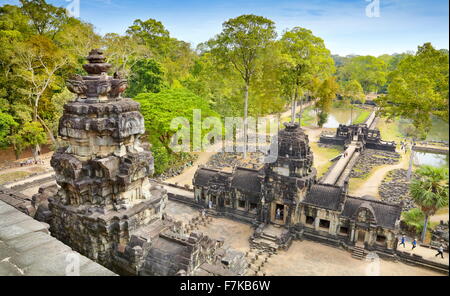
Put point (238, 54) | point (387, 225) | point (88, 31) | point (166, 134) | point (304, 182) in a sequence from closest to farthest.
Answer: point (387, 225), point (304, 182), point (238, 54), point (166, 134), point (88, 31)

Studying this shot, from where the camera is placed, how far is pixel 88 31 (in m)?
42.5

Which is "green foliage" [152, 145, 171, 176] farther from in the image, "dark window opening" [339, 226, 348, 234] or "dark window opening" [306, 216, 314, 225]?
"dark window opening" [339, 226, 348, 234]

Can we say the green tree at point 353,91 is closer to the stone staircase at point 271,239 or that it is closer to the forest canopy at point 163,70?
the forest canopy at point 163,70

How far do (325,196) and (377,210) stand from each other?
3389mm

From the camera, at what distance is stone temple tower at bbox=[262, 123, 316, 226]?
2133 cm

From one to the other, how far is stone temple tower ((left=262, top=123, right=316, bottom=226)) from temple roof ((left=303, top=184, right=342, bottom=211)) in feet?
1.48

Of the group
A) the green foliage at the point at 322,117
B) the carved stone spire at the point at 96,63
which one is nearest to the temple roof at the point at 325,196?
the carved stone spire at the point at 96,63

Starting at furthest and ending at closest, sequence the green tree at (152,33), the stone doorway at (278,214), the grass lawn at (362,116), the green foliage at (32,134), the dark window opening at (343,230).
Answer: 1. the grass lawn at (362,116)
2. the green tree at (152,33)
3. the green foliage at (32,134)
4. the stone doorway at (278,214)
5. the dark window opening at (343,230)

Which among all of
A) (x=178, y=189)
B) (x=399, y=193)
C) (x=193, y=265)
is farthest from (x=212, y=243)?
(x=399, y=193)

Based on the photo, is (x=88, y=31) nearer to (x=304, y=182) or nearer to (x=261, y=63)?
(x=261, y=63)

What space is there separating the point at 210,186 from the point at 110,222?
41.6ft

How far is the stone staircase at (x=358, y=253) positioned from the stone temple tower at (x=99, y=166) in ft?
45.2

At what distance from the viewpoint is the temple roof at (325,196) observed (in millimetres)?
20875

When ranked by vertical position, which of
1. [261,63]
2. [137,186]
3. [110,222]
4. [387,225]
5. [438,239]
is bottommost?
[438,239]
